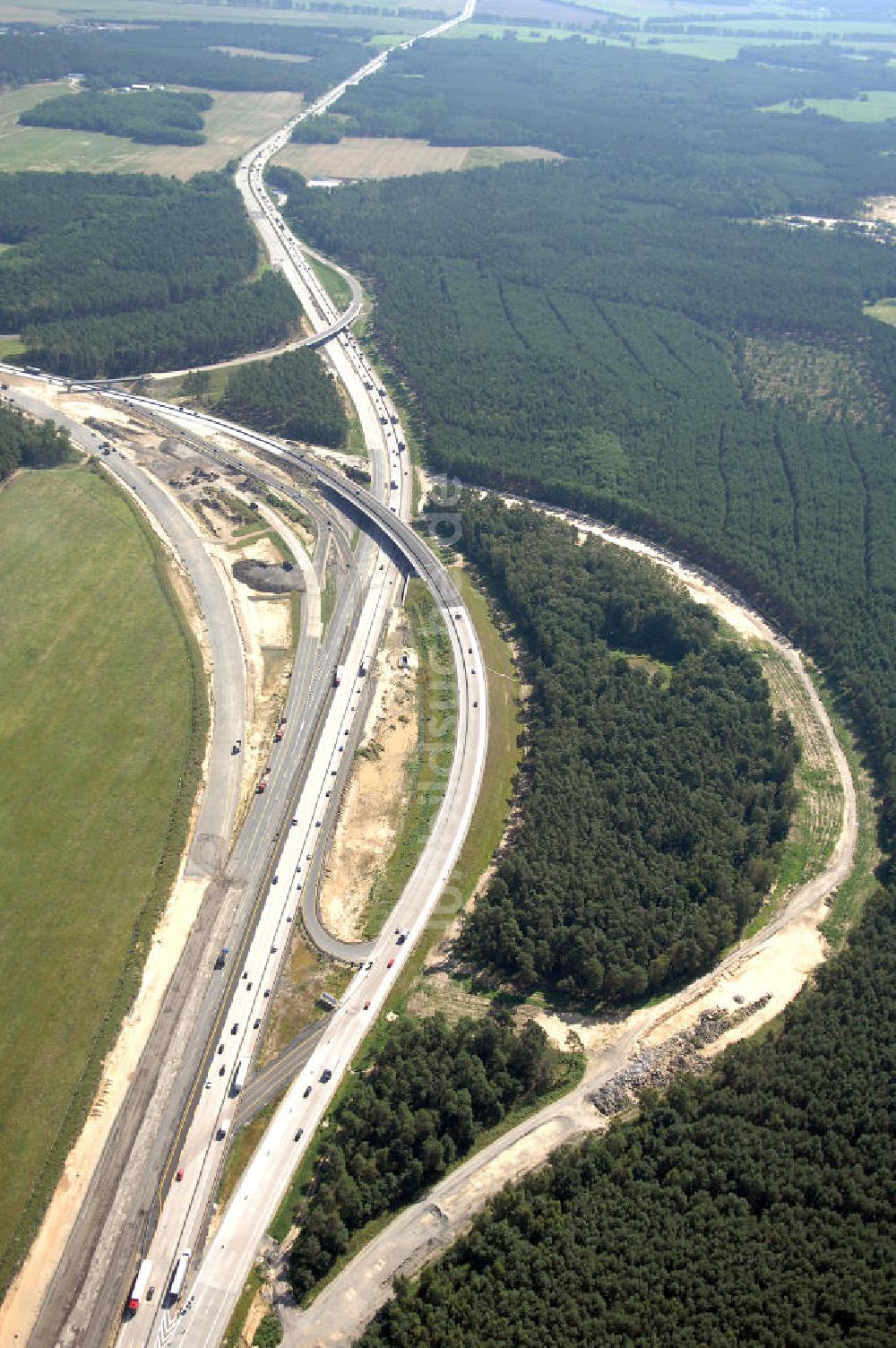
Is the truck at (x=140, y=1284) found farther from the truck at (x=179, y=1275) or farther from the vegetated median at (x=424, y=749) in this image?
the vegetated median at (x=424, y=749)

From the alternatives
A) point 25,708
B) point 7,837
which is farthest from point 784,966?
point 25,708

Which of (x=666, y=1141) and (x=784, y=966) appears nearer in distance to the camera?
(x=666, y=1141)

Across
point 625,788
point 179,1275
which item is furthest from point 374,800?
point 179,1275

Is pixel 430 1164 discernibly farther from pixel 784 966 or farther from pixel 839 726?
pixel 839 726

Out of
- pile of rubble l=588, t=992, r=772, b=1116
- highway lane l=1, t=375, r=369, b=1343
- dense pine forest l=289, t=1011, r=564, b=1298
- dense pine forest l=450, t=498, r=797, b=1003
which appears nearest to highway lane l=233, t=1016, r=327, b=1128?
highway lane l=1, t=375, r=369, b=1343

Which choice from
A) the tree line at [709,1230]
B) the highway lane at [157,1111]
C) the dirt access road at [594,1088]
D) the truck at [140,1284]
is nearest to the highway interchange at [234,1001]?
the highway lane at [157,1111]
